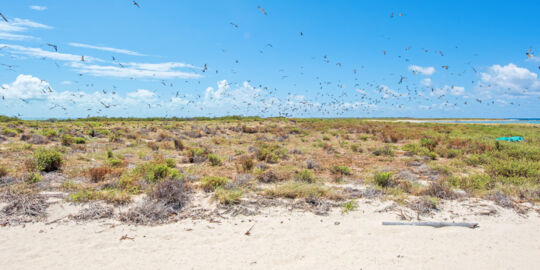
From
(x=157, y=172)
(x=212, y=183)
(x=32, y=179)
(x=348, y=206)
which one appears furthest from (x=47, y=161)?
(x=348, y=206)

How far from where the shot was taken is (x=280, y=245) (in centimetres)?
582

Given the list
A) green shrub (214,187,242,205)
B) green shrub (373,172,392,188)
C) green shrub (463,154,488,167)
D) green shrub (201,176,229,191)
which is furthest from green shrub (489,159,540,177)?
green shrub (201,176,229,191)

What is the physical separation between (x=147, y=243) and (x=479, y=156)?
1520 cm

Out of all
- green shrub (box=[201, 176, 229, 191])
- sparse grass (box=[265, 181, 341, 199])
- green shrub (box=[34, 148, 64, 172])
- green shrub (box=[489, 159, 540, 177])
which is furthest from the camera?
green shrub (box=[34, 148, 64, 172])

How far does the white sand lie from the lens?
5133mm

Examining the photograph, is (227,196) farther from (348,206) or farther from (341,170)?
(341,170)

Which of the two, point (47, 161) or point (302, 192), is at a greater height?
point (47, 161)

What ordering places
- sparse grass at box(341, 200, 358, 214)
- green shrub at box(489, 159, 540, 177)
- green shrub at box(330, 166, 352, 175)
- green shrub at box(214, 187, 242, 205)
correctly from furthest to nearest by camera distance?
green shrub at box(330, 166, 352, 175) < green shrub at box(489, 159, 540, 177) < green shrub at box(214, 187, 242, 205) < sparse grass at box(341, 200, 358, 214)

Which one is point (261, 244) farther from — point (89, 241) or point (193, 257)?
point (89, 241)

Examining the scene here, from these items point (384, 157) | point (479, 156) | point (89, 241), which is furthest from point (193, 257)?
point (479, 156)

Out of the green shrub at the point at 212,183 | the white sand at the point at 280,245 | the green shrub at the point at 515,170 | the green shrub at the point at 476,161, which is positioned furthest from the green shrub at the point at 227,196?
the green shrub at the point at 476,161

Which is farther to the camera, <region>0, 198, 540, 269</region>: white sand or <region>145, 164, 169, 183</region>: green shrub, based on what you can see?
<region>145, 164, 169, 183</region>: green shrub

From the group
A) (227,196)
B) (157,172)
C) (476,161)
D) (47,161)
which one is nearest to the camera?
(227,196)

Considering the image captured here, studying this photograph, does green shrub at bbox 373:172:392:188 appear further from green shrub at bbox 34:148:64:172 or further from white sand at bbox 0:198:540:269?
green shrub at bbox 34:148:64:172
